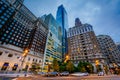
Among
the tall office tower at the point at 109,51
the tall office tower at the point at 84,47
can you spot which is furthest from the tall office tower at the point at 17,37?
the tall office tower at the point at 109,51

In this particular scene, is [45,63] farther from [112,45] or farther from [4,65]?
[112,45]

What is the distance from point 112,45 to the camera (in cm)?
10000

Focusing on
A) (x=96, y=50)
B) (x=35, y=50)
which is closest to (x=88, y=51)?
(x=96, y=50)

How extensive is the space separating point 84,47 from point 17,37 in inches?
2458

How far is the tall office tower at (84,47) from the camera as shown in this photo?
72.7 metres

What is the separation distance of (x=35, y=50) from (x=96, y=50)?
55.1m

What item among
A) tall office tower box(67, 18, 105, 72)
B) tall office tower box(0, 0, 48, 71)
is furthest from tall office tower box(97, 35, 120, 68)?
tall office tower box(0, 0, 48, 71)

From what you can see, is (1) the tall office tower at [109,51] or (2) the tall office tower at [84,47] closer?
(2) the tall office tower at [84,47]

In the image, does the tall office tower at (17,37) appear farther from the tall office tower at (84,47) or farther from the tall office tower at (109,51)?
the tall office tower at (109,51)

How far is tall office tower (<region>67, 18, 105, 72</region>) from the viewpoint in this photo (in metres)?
72.7

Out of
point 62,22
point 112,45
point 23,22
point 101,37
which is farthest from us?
point 62,22

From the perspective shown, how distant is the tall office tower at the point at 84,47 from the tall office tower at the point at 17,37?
33972 mm

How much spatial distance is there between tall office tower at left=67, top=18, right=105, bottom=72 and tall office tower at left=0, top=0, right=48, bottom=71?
34.0 metres

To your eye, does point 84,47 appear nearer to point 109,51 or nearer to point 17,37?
point 109,51
